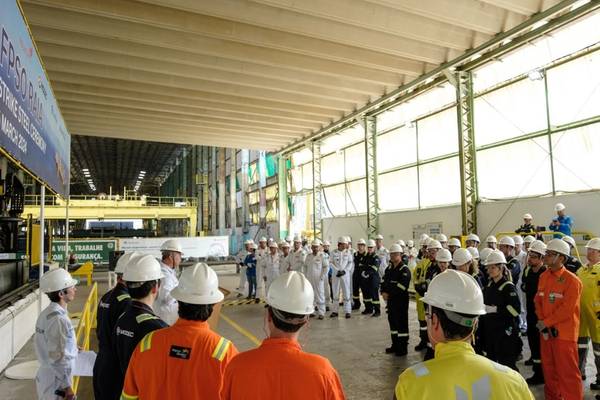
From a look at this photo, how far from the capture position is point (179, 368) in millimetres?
2273

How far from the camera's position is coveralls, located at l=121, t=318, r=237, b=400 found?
227 cm

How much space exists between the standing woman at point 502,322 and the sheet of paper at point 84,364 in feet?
14.9

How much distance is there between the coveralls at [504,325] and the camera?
5.27 metres

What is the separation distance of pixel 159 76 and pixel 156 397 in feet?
43.1

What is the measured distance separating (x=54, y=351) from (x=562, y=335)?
5285 millimetres

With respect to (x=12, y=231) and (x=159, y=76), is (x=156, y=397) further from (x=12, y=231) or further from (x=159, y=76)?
(x=159, y=76)

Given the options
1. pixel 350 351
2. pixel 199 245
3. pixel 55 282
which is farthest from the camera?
pixel 199 245

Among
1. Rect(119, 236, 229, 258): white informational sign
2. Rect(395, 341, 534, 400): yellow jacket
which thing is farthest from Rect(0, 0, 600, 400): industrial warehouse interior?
Rect(119, 236, 229, 258): white informational sign

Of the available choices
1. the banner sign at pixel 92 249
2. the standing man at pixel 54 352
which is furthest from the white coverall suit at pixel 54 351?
the banner sign at pixel 92 249

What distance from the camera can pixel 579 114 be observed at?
11.0 meters

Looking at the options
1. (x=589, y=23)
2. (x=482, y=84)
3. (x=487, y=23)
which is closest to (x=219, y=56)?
(x=487, y=23)

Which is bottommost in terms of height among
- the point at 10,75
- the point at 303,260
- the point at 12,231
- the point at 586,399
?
the point at 586,399

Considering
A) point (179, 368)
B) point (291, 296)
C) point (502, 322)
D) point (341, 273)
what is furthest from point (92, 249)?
point (291, 296)

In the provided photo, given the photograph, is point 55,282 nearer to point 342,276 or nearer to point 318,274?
point 318,274
